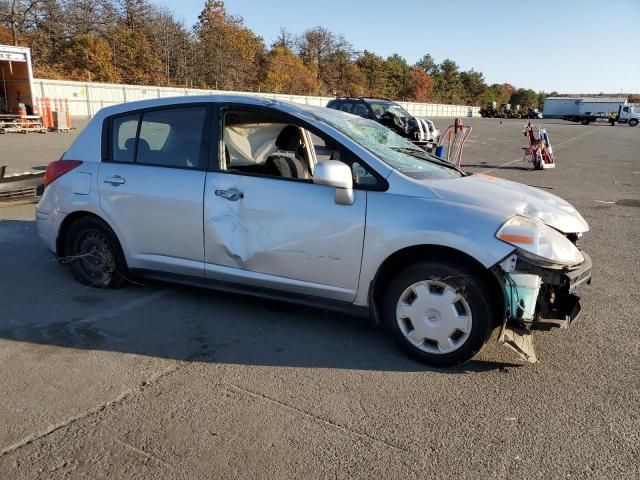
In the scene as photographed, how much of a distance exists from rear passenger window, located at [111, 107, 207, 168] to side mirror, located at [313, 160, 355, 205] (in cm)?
113

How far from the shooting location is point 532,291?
315 centimetres

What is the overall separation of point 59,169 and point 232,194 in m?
1.94

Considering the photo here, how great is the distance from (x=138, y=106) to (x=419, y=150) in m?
2.48

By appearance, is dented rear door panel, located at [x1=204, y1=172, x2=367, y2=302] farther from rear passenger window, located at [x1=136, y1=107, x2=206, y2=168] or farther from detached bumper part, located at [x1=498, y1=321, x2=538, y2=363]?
detached bumper part, located at [x1=498, y1=321, x2=538, y2=363]

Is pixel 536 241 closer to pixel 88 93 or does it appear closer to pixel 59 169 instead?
pixel 59 169

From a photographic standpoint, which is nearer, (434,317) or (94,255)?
(434,317)

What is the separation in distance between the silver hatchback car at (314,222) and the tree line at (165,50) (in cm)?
4151

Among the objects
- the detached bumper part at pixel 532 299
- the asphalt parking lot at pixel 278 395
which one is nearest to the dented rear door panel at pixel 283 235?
the asphalt parking lot at pixel 278 395

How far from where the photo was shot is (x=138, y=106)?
14.5 ft

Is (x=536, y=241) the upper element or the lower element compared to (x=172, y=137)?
lower

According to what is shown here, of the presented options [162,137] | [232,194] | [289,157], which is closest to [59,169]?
[162,137]

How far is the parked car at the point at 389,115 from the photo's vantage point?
19.0m

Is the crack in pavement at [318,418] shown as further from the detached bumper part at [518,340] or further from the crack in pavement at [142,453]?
the detached bumper part at [518,340]

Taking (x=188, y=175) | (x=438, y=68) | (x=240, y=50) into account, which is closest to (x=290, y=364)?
(x=188, y=175)
